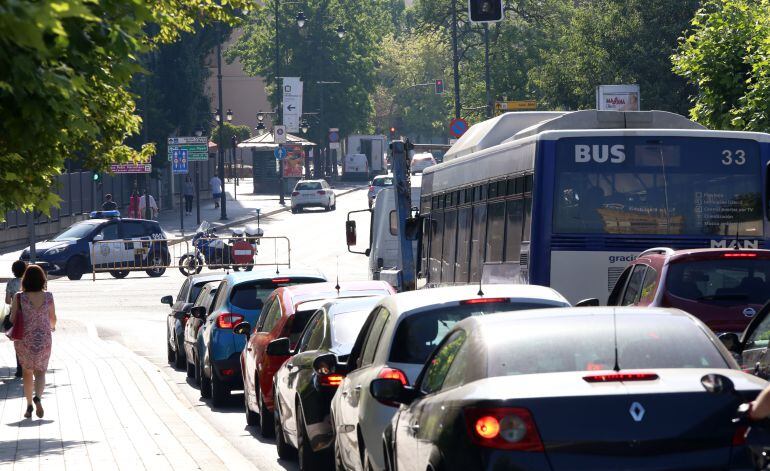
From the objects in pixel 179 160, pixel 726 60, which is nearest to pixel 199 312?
pixel 726 60

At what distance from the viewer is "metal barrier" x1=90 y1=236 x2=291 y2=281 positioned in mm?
43781

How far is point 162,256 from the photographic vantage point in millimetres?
45219

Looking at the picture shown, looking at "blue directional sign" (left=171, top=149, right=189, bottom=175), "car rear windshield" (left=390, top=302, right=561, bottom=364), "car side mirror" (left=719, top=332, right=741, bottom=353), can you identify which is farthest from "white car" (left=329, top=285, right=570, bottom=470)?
"blue directional sign" (left=171, top=149, right=189, bottom=175)

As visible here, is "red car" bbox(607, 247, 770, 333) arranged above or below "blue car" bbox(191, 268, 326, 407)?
above

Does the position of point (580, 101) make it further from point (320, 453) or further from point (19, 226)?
point (320, 453)

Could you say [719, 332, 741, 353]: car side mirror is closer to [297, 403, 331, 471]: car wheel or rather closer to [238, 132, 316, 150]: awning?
[297, 403, 331, 471]: car wheel

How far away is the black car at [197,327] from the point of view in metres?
19.1

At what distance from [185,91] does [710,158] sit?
58570mm

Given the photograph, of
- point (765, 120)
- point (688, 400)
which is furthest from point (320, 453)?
point (765, 120)

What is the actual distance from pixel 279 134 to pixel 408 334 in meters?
70.4

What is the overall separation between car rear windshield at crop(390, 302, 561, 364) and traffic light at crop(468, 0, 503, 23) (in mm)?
15557

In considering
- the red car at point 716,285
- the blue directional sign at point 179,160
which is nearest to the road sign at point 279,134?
the blue directional sign at point 179,160

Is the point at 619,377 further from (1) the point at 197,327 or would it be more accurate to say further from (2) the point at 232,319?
(1) the point at 197,327

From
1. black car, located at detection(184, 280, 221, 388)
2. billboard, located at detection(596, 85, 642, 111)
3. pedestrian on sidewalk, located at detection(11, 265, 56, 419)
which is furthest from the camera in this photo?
billboard, located at detection(596, 85, 642, 111)
